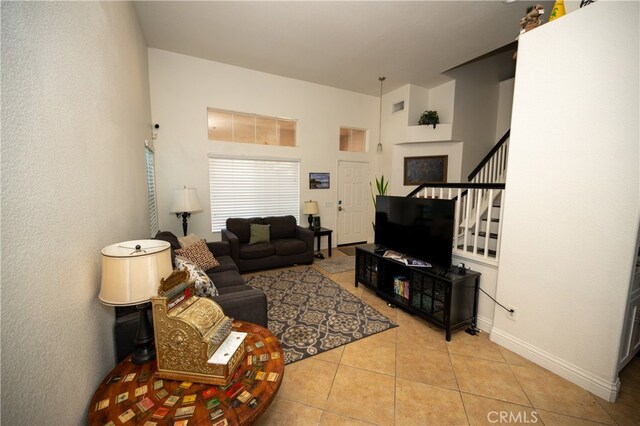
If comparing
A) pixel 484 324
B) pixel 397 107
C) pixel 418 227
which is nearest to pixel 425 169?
pixel 397 107

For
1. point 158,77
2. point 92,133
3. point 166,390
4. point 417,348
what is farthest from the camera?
point 158,77

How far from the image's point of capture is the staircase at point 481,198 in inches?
113

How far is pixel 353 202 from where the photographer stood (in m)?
6.11

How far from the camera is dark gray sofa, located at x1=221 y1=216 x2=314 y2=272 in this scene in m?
4.15

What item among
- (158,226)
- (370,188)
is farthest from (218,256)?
(370,188)

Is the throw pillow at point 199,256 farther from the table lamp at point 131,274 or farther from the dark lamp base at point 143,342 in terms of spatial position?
the table lamp at point 131,274

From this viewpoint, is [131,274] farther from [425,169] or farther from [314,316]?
[425,169]

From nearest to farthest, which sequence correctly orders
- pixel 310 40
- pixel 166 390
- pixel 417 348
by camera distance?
pixel 166 390 < pixel 417 348 < pixel 310 40

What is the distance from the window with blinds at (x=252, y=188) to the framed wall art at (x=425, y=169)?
2469mm

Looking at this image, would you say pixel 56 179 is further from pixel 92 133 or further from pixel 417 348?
pixel 417 348

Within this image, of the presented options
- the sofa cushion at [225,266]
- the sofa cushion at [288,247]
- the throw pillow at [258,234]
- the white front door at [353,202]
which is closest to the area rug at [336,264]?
the sofa cushion at [288,247]

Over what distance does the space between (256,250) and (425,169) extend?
389 centimetres

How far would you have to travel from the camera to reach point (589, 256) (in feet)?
6.13

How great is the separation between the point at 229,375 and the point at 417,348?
183cm
